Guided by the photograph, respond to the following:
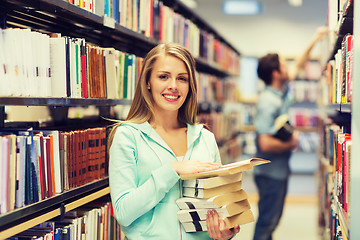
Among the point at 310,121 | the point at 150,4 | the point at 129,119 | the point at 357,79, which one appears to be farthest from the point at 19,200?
the point at 310,121

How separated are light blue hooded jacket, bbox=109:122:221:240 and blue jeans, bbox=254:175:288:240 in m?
2.00

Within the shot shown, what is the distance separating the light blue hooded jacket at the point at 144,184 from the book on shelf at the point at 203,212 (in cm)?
4

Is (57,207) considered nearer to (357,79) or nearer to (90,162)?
(90,162)

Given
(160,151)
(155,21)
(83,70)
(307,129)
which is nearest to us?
(160,151)

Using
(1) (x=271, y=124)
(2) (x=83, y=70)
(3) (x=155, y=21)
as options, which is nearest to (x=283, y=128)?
(1) (x=271, y=124)

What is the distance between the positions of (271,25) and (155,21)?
19.9ft

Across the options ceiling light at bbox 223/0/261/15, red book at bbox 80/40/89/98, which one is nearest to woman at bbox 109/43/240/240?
red book at bbox 80/40/89/98

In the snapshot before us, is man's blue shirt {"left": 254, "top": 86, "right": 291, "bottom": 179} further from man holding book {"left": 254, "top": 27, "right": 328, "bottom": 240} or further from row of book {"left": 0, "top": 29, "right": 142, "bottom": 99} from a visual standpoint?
row of book {"left": 0, "top": 29, "right": 142, "bottom": 99}

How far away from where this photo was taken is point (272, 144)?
3580 mm

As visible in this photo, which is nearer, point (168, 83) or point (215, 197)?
point (215, 197)

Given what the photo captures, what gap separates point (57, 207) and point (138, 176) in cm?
44

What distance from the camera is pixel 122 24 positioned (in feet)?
8.17

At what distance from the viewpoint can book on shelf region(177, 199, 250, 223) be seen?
1.52 m

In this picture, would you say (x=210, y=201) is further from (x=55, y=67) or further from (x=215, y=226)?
(x=55, y=67)
